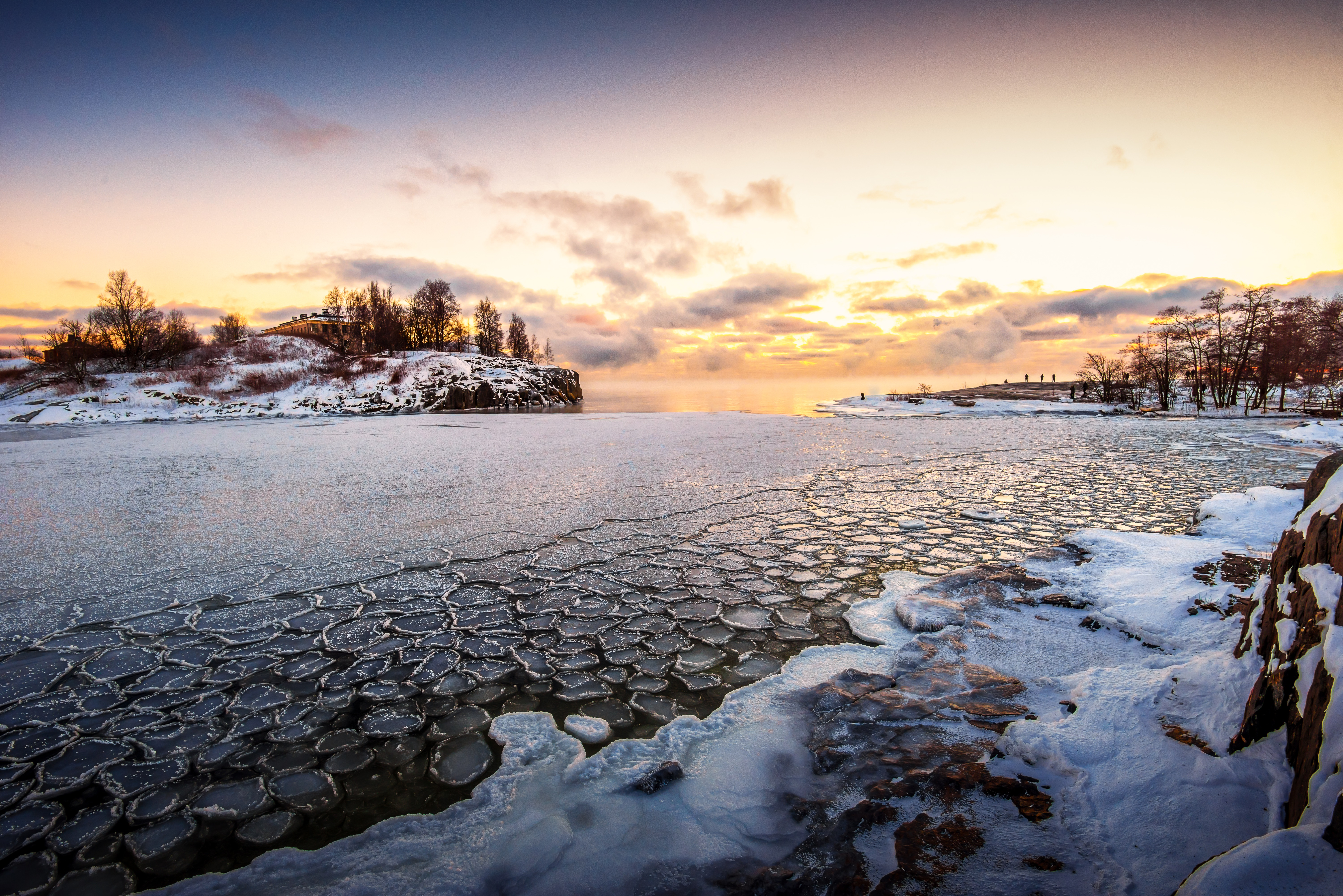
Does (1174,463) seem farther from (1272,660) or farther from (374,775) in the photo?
(374,775)

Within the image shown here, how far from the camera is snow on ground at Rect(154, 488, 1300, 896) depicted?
1.52 m

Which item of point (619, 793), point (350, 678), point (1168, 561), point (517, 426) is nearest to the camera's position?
point (619, 793)

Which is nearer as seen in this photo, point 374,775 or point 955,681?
point 374,775

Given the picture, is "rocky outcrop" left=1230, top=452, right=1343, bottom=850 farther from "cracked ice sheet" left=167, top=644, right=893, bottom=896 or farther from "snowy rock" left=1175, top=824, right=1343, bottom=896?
"cracked ice sheet" left=167, top=644, right=893, bottom=896

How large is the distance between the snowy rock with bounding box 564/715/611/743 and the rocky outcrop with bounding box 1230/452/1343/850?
6.98 feet

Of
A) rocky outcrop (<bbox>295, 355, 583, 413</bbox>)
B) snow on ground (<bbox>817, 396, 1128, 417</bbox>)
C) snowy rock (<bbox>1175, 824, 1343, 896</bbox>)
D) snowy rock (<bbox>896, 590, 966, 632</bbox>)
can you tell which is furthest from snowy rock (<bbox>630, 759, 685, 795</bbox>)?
rocky outcrop (<bbox>295, 355, 583, 413</bbox>)

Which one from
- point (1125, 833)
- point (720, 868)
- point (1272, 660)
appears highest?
point (1272, 660)

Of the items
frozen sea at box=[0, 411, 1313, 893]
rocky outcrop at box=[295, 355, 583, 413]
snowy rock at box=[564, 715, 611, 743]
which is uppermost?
rocky outcrop at box=[295, 355, 583, 413]

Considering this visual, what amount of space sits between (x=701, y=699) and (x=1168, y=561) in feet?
12.0

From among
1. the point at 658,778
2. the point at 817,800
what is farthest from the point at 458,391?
the point at 817,800

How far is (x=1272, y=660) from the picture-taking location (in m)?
1.85

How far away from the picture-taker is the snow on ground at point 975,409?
79.7 feet

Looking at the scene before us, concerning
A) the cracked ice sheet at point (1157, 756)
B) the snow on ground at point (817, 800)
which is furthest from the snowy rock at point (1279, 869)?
the cracked ice sheet at point (1157, 756)

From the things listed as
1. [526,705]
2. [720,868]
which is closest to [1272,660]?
[720,868]
